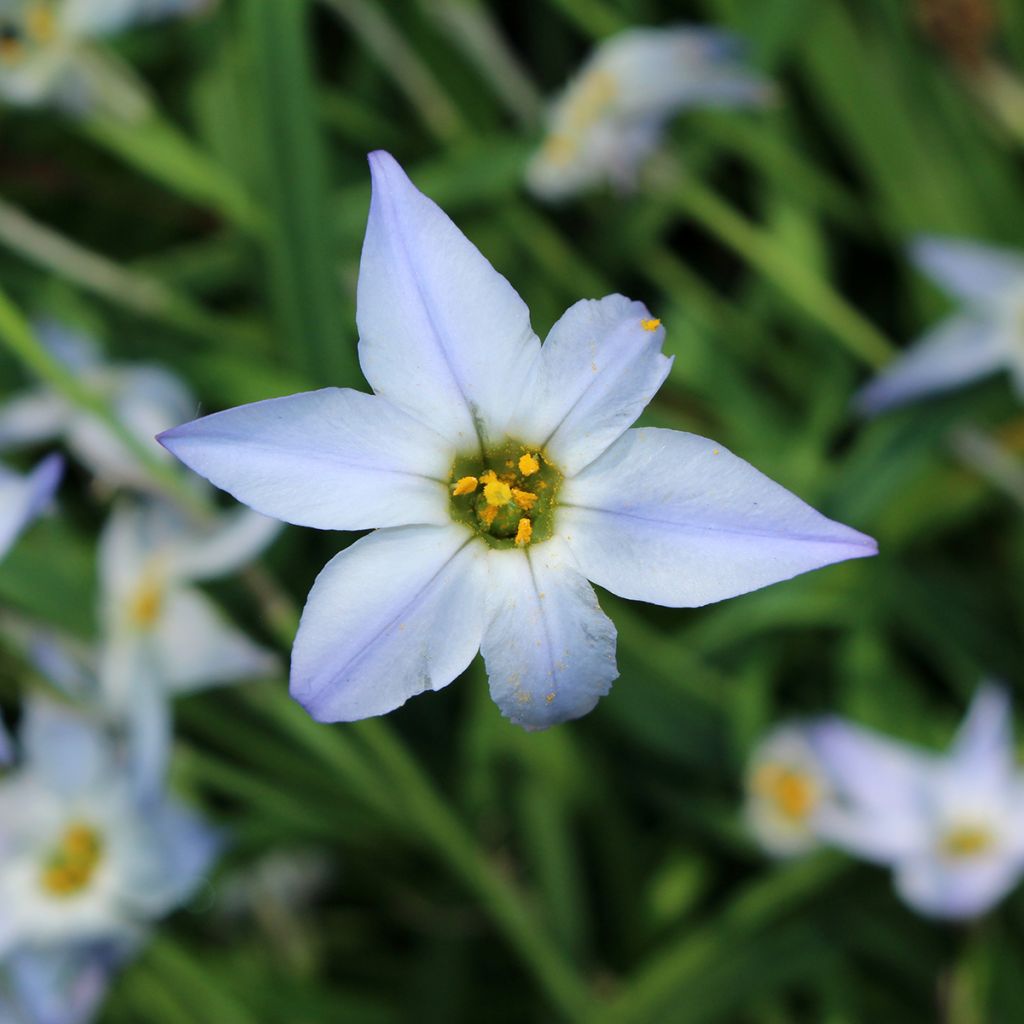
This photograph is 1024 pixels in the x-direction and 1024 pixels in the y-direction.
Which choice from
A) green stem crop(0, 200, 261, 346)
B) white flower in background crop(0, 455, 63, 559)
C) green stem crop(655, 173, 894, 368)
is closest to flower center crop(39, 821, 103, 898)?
white flower in background crop(0, 455, 63, 559)

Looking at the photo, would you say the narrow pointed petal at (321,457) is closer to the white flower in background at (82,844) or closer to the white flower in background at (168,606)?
the white flower in background at (168,606)

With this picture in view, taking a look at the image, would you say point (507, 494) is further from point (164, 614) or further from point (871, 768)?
point (871, 768)

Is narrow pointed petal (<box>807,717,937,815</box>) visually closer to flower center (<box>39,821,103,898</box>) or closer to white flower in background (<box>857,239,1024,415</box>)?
white flower in background (<box>857,239,1024,415</box>)

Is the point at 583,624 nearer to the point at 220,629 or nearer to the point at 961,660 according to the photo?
the point at 220,629

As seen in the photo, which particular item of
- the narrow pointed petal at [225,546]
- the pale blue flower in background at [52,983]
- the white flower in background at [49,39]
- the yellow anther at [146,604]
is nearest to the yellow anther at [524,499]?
the narrow pointed petal at [225,546]

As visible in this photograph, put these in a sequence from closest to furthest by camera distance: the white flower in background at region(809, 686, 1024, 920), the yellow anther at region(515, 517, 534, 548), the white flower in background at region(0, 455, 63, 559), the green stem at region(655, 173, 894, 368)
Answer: the yellow anther at region(515, 517, 534, 548)
the white flower in background at region(0, 455, 63, 559)
the white flower in background at region(809, 686, 1024, 920)
the green stem at region(655, 173, 894, 368)

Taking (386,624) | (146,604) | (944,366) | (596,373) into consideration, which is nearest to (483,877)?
(146,604)

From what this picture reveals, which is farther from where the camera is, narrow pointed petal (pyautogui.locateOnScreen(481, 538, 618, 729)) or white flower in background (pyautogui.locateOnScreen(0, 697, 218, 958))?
white flower in background (pyautogui.locateOnScreen(0, 697, 218, 958))
